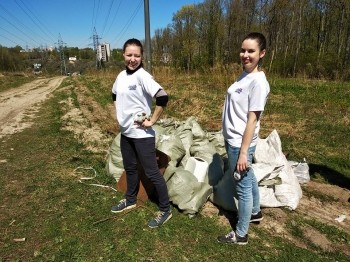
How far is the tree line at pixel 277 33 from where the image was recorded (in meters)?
21.2

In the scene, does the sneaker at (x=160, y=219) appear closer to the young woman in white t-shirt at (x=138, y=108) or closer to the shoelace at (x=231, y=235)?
the young woman in white t-shirt at (x=138, y=108)

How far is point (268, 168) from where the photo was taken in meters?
3.06

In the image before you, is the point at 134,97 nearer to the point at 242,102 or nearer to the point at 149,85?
the point at 149,85

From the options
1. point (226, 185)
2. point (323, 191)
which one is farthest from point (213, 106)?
point (226, 185)

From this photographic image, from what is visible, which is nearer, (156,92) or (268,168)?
(156,92)

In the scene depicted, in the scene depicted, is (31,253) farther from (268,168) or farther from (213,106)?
(213,106)

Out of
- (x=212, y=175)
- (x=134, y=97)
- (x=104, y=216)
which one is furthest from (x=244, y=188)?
(x=104, y=216)

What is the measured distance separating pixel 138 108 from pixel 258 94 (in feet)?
3.35

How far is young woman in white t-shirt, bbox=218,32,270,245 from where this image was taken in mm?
2072

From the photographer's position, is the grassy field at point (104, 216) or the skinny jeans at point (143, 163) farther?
the skinny jeans at point (143, 163)

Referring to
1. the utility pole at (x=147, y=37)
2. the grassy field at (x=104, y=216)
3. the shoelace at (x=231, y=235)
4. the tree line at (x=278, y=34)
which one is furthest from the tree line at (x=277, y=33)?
the shoelace at (x=231, y=235)

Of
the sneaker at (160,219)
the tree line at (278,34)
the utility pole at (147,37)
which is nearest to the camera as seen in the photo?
the sneaker at (160,219)

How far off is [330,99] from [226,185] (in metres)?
7.57

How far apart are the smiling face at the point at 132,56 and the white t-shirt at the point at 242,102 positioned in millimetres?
824
